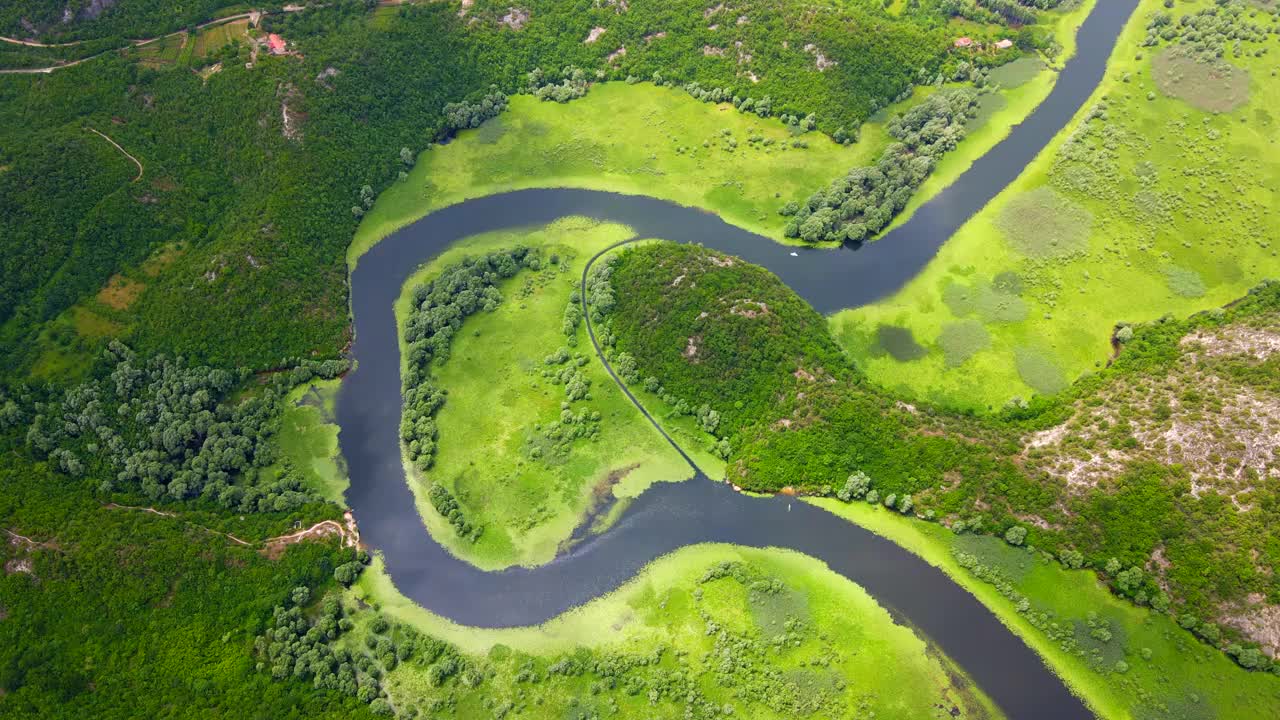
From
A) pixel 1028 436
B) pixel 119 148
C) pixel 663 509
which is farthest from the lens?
pixel 119 148

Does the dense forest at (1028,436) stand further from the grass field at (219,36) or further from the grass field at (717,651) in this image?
the grass field at (219,36)

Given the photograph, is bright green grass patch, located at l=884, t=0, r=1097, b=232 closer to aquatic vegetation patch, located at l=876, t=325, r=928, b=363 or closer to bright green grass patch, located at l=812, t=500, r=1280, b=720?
aquatic vegetation patch, located at l=876, t=325, r=928, b=363

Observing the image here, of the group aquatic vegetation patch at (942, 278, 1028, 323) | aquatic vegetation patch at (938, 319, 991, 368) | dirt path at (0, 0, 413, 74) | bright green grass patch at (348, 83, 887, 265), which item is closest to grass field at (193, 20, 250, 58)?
dirt path at (0, 0, 413, 74)

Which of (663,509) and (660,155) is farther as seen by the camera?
(660,155)

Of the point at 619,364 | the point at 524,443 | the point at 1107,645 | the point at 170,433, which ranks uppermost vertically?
the point at 619,364

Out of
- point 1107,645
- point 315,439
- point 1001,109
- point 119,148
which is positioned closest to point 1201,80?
point 1001,109

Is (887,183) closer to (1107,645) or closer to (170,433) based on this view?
(1107,645)

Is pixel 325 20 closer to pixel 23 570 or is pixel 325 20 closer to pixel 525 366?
pixel 525 366
